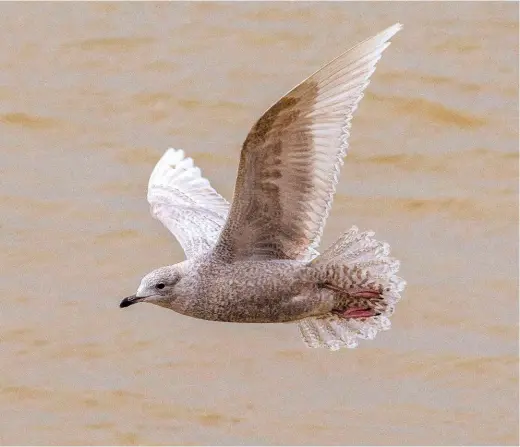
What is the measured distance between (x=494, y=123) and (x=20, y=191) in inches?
159

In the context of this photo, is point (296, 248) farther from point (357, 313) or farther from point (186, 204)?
point (186, 204)

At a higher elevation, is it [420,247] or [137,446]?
[420,247]

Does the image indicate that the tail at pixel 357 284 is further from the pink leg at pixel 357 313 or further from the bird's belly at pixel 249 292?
the bird's belly at pixel 249 292

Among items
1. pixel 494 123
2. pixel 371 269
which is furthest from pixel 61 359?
pixel 494 123

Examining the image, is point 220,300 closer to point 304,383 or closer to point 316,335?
point 316,335

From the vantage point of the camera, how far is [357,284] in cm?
774

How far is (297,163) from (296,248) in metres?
0.53

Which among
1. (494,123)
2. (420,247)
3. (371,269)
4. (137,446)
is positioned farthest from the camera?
(494,123)

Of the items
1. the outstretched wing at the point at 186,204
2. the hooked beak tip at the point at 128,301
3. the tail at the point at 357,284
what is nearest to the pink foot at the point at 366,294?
the tail at the point at 357,284

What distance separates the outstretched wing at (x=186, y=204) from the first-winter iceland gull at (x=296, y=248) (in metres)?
0.34

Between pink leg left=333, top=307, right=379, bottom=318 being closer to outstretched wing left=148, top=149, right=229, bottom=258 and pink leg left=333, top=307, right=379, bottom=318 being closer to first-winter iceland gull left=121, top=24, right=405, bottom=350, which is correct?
first-winter iceland gull left=121, top=24, right=405, bottom=350

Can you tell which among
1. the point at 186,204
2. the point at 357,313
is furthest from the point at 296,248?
the point at 186,204

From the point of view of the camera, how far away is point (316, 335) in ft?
26.5

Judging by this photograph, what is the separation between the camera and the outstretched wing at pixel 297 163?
7.12 meters
